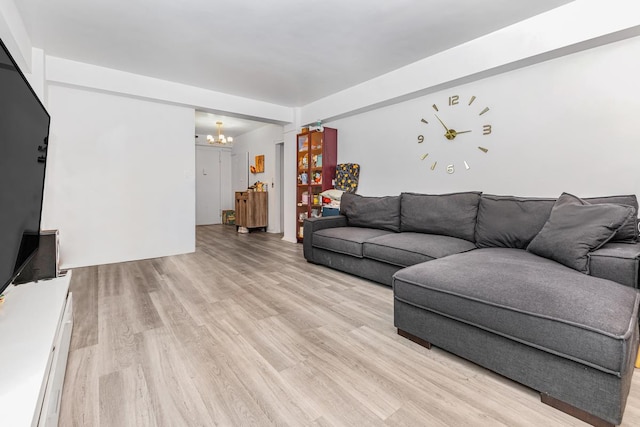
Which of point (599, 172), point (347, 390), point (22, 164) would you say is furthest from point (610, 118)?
point (22, 164)

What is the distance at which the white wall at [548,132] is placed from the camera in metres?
2.32

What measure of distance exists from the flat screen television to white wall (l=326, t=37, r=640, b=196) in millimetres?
3503

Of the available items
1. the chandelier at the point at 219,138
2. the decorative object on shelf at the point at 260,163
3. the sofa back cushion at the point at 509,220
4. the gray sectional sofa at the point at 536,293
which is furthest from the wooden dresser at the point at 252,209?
Answer: the sofa back cushion at the point at 509,220

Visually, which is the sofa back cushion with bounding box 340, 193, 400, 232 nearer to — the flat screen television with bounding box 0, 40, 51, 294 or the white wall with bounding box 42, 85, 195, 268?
the white wall with bounding box 42, 85, 195, 268

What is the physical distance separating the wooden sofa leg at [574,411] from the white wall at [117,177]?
439 centimetres

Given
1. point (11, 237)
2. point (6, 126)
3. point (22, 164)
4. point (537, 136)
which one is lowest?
point (11, 237)

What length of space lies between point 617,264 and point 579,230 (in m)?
0.26

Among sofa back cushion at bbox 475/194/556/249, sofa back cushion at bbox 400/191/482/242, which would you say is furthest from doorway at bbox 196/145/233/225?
sofa back cushion at bbox 475/194/556/249

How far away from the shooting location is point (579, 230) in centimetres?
183

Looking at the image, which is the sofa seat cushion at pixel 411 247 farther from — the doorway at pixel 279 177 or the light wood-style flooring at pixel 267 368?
the doorway at pixel 279 177

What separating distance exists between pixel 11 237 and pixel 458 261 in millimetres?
2296

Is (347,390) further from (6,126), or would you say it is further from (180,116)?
(180,116)

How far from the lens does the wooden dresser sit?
6.41 metres

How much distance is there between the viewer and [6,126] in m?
1.00
